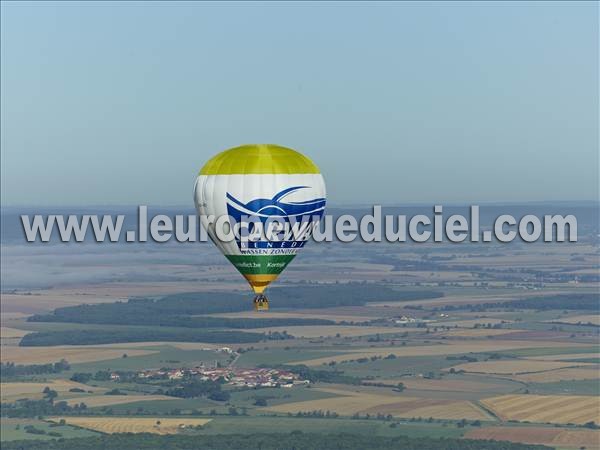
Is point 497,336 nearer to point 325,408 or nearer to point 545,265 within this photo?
point 325,408

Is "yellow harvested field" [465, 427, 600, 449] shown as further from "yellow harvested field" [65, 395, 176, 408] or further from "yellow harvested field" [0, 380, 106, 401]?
"yellow harvested field" [0, 380, 106, 401]

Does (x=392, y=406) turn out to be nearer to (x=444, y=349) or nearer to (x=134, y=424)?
(x=134, y=424)

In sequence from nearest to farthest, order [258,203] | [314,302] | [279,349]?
[258,203]
[279,349]
[314,302]

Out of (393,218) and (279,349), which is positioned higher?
(393,218)

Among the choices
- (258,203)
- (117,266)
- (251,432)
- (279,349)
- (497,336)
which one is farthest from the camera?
(117,266)

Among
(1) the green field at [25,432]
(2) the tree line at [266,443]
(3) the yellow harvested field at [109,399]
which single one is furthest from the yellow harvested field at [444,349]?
(2) the tree line at [266,443]

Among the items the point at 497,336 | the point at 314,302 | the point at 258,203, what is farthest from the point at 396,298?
the point at 258,203

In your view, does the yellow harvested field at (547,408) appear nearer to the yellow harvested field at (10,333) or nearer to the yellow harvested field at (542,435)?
the yellow harvested field at (542,435)
